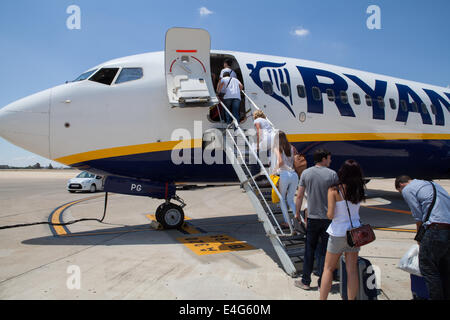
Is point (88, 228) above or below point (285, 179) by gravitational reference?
below

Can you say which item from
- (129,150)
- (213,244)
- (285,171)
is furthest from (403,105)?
(129,150)

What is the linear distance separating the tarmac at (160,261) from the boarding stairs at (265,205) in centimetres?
34

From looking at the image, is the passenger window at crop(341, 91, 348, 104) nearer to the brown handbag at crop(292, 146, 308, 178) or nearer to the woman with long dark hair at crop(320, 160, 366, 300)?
the brown handbag at crop(292, 146, 308, 178)

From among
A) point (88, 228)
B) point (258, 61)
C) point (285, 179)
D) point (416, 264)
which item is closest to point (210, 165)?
point (285, 179)

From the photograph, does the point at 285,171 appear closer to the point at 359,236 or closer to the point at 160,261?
the point at 359,236

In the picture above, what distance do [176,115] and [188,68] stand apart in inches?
47.4

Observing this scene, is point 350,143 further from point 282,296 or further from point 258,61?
point 282,296

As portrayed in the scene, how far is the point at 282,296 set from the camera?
13.4ft

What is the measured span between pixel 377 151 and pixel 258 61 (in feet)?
16.1

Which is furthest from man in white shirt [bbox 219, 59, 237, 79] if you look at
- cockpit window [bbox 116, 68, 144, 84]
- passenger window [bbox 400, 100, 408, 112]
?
passenger window [bbox 400, 100, 408, 112]

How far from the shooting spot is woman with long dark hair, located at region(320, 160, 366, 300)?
355 centimetres

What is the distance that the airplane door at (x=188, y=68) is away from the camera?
6.97 m

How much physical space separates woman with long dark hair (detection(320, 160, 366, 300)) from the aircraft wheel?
5.10m

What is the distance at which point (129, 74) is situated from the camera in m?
7.38
